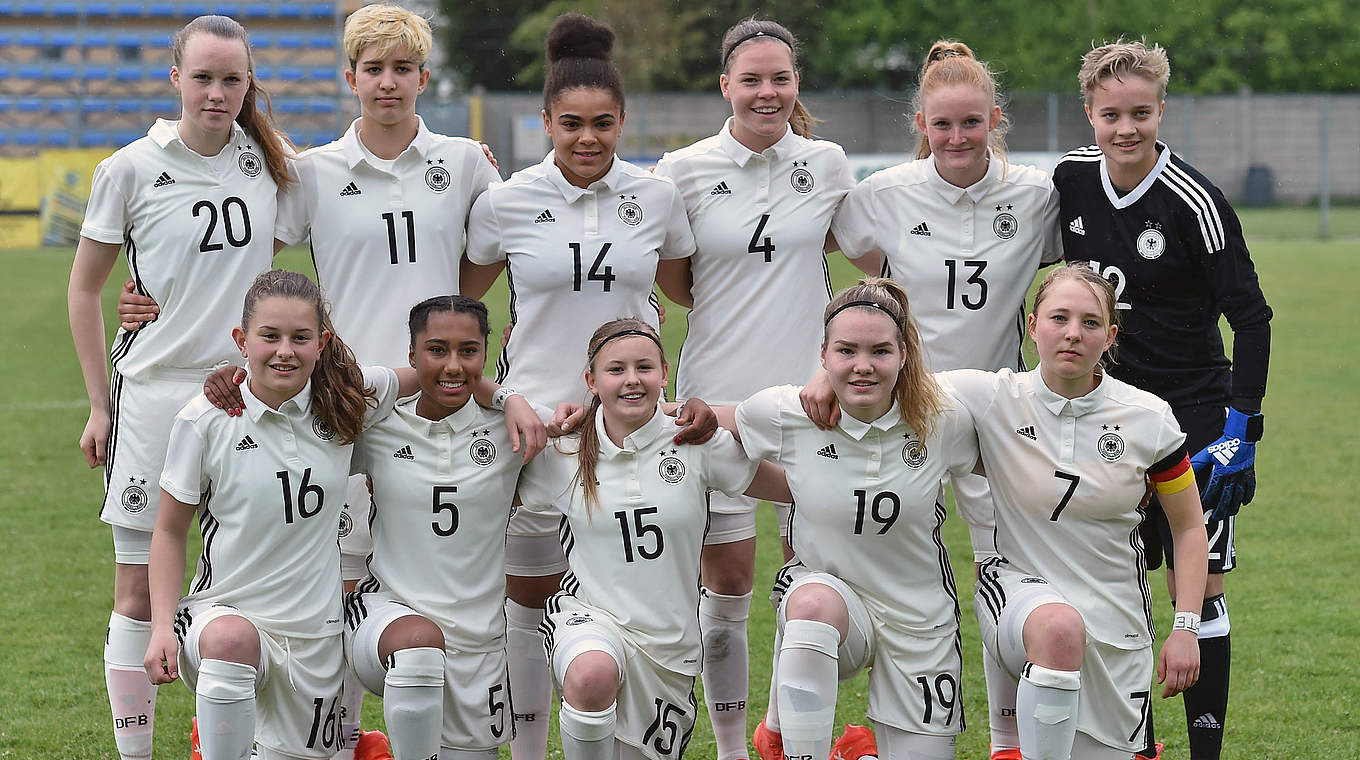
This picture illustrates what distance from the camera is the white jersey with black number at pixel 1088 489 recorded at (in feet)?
11.3

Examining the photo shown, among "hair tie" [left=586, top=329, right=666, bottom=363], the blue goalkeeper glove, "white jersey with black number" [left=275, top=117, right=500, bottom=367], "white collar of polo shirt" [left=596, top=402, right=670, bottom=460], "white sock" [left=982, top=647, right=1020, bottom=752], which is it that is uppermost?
"white jersey with black number" [left=275, top=117, right=500, bottom=367]

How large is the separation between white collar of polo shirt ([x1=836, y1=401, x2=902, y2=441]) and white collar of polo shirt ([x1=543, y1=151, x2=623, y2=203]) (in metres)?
0.90

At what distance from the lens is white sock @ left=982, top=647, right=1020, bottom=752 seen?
12.8 feet

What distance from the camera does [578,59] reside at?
12.5 feet

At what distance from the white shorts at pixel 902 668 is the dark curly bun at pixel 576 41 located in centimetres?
150

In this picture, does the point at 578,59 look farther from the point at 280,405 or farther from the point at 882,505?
the point at 882,505

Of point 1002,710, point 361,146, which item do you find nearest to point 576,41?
point 361,146

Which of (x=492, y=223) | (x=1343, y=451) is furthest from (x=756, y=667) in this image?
(x=1343, y=451)

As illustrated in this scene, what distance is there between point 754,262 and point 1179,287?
112 centimetres

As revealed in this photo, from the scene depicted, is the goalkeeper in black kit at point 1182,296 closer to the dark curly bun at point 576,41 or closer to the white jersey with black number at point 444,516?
the dark curly bun at point 576,41

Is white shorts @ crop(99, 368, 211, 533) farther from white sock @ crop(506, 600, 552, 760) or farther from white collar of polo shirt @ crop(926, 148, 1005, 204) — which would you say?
white collar of polo shirt @ crop(926, 148, 1005, 204)

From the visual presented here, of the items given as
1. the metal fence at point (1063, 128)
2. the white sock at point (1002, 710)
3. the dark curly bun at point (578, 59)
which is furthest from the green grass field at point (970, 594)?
the metal fence at point (1063, 128)

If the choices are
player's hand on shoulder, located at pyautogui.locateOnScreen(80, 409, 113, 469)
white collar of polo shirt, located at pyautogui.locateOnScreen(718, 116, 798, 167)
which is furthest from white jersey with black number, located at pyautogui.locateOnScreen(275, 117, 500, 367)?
white collar of polo shirt, located at pyautogui.locateOnScreen(718, 116, 798, 167)

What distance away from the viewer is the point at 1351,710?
14.7ft
